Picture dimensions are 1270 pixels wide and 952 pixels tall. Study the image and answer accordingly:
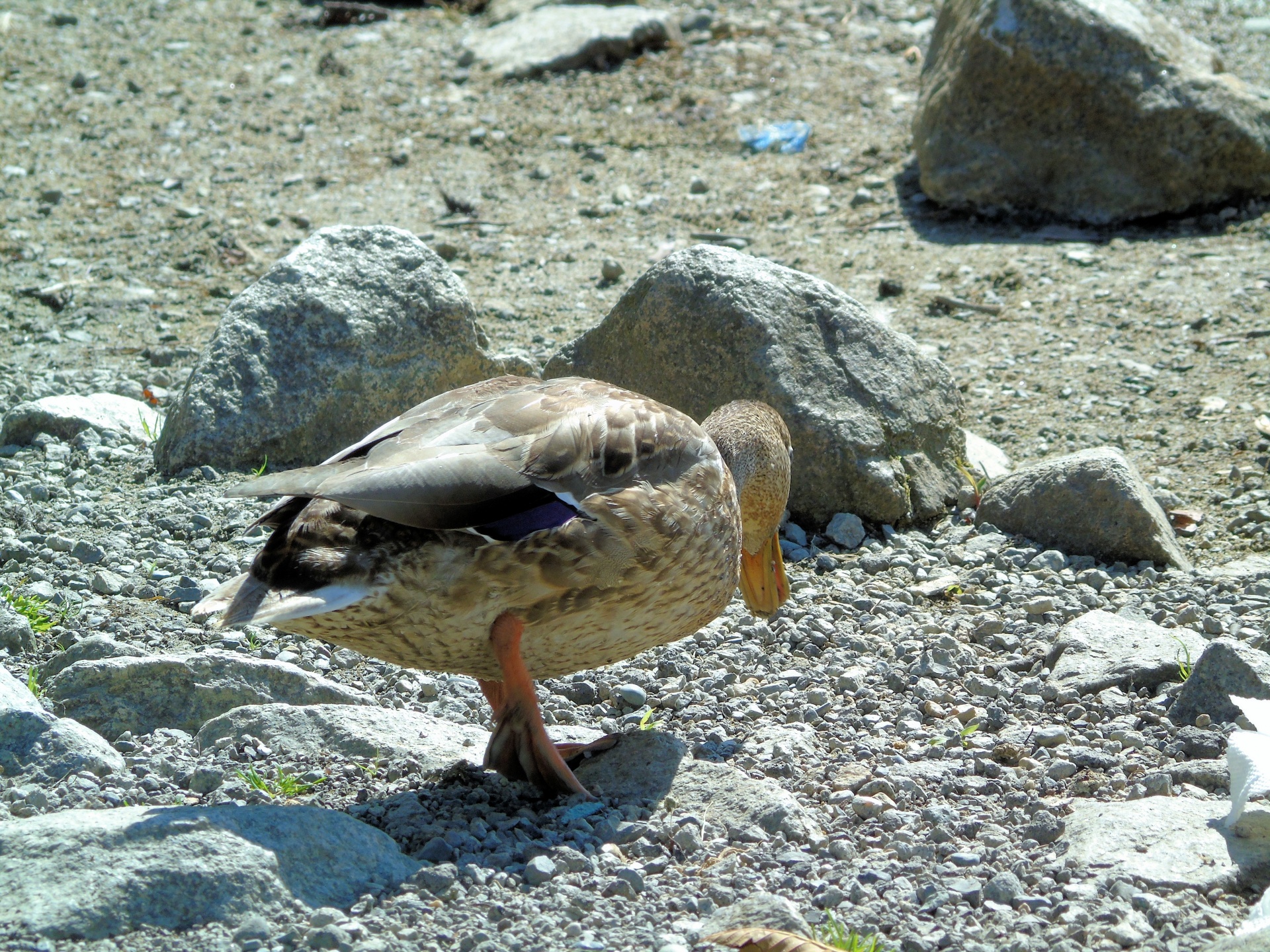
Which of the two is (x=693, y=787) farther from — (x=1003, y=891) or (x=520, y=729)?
(x=1003, y=891)

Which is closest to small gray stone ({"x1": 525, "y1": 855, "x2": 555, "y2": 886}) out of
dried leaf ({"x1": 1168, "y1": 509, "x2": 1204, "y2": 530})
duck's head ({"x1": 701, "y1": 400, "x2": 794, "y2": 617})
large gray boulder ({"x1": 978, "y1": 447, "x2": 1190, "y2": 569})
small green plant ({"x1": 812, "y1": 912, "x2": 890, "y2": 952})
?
small green plant ({"x1": 812, "y1": 912, "x2": 890, "y2": 952})

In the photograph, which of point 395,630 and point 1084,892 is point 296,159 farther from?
point 1084,892

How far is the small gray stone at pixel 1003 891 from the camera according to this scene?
318 centimetres

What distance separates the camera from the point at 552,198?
9.46 m

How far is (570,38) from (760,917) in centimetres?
964

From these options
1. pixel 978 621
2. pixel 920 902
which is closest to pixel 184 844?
pixel 920 902

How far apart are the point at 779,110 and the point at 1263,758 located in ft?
26.4

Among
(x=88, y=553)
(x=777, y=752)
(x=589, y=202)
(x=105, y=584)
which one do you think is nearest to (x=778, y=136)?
(x=589, y=202)

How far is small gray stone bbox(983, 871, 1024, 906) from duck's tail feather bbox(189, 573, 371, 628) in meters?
1.67

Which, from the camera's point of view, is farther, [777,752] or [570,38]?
[570,38]

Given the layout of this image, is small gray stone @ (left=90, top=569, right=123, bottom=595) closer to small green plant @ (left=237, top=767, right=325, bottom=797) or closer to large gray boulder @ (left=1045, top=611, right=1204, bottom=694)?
small green plant @ (left=237, top=767, right=325, bottom=797)

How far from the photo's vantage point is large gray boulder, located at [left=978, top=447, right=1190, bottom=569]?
5.44 meters

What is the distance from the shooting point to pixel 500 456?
3557mm

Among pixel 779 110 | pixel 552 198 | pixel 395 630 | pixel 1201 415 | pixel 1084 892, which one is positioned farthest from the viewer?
pixel 779 110
